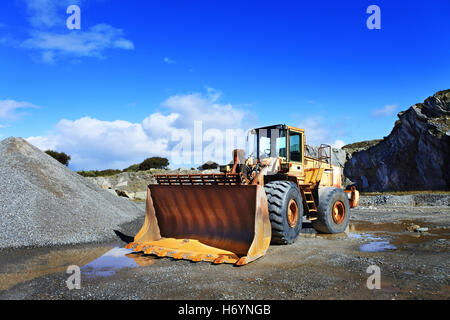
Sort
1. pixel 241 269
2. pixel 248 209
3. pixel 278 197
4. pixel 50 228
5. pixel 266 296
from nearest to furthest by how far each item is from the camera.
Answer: pixel 266 296 → pixel 241 269 → pixel 248 209 → pixel 278 197 → pixel 50 228

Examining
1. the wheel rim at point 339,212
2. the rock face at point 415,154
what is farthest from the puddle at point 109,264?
the rock face at point 415,154

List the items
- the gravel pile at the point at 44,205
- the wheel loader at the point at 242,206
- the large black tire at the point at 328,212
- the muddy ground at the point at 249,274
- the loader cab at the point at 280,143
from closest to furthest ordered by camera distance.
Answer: the muddy ground at the point at 249,274 < the wheel loader at the point at 242,206 < the gravel pile at the point at 44,205 < the loader cab at the point at 280,143 < the large black tire at the point at 328,212

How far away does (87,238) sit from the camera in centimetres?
822

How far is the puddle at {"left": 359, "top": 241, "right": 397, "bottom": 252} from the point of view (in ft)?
22.0

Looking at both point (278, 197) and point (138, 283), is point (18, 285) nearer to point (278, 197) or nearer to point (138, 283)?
point (138, 283)

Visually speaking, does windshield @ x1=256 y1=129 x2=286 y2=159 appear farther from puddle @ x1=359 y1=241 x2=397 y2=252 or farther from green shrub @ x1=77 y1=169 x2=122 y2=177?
green shrub @ x1=77 y1=169 x2=122 y2=177

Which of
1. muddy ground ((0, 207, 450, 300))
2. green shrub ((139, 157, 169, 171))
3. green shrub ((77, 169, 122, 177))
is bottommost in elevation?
muddy ground ((0, 207, 450, 300))

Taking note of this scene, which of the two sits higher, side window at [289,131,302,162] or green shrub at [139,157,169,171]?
green shrub at [139,157,169,171]

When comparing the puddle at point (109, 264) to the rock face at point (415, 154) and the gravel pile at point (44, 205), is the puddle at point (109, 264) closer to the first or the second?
the gravel pile at point (44, 205)

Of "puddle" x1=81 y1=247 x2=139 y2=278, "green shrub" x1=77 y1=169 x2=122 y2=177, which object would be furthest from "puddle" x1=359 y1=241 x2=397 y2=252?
"green shrub" x1=77 y1=169 x2=122 y2=177

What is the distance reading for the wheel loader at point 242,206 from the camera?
239 inches

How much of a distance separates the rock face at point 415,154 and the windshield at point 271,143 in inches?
1096

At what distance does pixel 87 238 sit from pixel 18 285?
3744 millimetres
